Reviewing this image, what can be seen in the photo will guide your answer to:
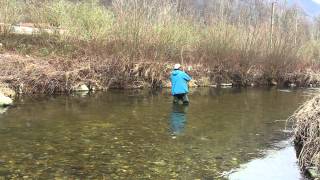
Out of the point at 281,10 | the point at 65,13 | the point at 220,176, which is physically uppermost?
the point at 281,10

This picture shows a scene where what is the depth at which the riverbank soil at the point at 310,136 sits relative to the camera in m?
9.70

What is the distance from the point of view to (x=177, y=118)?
16.4 metres

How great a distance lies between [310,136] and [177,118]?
677 cm

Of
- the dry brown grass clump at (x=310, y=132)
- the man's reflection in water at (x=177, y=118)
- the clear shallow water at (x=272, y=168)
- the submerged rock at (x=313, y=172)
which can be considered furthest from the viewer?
the man's reflection in water at (x=177, y=118)

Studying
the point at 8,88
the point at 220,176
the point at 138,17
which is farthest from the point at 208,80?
the point at 220,176

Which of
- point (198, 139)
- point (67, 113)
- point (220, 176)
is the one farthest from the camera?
point (67, 113)

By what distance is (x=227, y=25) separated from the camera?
33.2 meters

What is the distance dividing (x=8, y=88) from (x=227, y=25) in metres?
17.5

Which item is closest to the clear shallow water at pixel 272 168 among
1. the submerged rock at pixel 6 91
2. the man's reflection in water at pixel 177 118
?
the man's reflection in water at pixel 177 118

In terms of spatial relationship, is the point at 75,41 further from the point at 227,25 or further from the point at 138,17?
the point at 227,25

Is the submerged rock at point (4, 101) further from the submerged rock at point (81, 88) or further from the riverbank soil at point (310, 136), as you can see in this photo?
the riverbank soil at point (310, 136)

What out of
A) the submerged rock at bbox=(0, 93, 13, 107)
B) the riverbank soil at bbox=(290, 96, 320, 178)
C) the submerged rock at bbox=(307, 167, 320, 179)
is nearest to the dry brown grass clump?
the riverbank soil at bbox=(290, 96, 320, 178)

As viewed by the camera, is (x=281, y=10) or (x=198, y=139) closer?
(x=198, y=139)

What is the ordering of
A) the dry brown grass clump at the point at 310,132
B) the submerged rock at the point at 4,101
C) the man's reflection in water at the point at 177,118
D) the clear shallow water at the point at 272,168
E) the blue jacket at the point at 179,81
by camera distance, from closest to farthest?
1. the clear shallow water at the point at 272,168
2. the dry brown grass clump at the point at 310,132
3. the man's reflection in water at the point at 177,118
4. the submerged rock at the point at 4,101
5. the blue jacket at the point at 179,81
